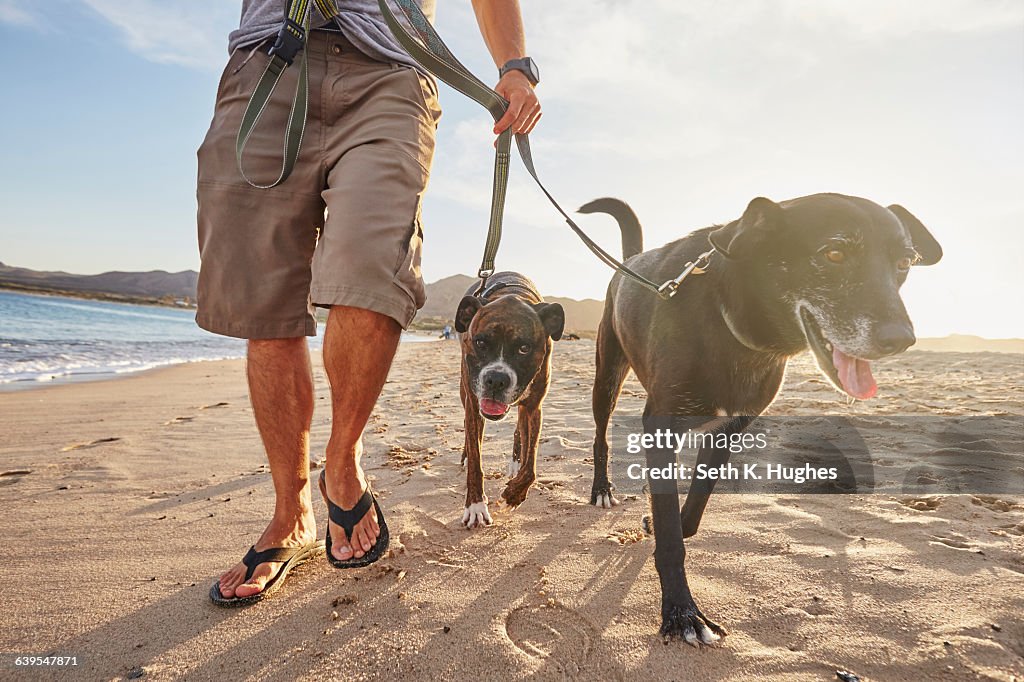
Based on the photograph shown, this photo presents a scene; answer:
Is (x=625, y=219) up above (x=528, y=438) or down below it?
above

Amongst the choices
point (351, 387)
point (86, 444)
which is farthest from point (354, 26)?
point (86, 444)

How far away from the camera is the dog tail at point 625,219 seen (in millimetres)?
3973

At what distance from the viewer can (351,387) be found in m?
2.07

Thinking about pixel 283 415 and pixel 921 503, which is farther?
pixel 921 503

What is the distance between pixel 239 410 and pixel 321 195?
15.7 feet

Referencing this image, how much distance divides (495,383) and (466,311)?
70 centimetres

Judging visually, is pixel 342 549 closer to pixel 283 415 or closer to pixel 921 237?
pixel 283 415

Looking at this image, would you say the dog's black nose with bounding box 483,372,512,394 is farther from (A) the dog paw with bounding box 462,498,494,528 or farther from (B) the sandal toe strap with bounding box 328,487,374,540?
(B) the sandal toe strap with bounding box 328,487,374,540

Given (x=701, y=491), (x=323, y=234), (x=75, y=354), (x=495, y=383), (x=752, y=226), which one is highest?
(x=752, y=226)

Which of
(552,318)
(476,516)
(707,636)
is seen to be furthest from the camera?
(552,318)

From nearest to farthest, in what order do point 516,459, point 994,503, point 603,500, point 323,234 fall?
1. point 323,234
2. point 994,503
3. point 603,500
4. point 516,459

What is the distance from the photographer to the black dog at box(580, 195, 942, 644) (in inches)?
74.8

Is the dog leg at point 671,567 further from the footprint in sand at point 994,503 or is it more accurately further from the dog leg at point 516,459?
the footprint in sand at point 994,503

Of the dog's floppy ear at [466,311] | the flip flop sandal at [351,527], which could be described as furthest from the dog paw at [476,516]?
the dog's floppy ear at [466,311]
